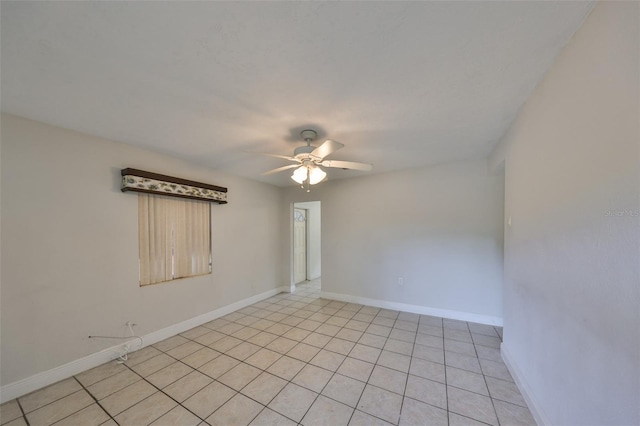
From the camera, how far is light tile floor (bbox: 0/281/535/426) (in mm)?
1662

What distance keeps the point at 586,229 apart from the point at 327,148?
1625mm

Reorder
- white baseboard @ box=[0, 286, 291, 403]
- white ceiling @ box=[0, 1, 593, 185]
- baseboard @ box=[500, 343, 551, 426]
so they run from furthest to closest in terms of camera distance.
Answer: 1. white baseboard @ box=[0, 286, 291, 403]
2. baseboard @ box=[500, 343, 551, 426]
3. white ceiling @ box=[0, 1, 593, 185]

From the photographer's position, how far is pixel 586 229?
1069 mm

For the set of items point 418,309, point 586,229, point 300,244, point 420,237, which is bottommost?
point 418,309

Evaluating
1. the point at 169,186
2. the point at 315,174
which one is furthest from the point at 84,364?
the point at 315,174

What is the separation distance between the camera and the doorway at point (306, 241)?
18.8ft

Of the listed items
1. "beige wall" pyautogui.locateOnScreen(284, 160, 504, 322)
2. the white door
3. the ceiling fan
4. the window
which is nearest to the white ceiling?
the ceiling fan

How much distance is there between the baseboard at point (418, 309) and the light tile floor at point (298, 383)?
13cm

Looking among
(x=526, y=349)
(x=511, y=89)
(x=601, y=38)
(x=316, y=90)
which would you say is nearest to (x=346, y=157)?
(x=316, y=90)

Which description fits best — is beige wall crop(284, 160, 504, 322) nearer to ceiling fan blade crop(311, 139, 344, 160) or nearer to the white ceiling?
the white ceiling

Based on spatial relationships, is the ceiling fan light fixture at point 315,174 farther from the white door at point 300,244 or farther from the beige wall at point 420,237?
the white door at point 300,244

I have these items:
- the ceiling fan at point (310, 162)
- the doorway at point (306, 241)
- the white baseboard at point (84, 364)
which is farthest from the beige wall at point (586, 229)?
the doorway at point (306, 241)

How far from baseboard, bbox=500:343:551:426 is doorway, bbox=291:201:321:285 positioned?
4238 millimetres

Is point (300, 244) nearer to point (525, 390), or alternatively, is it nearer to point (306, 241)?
point (306, 241)
